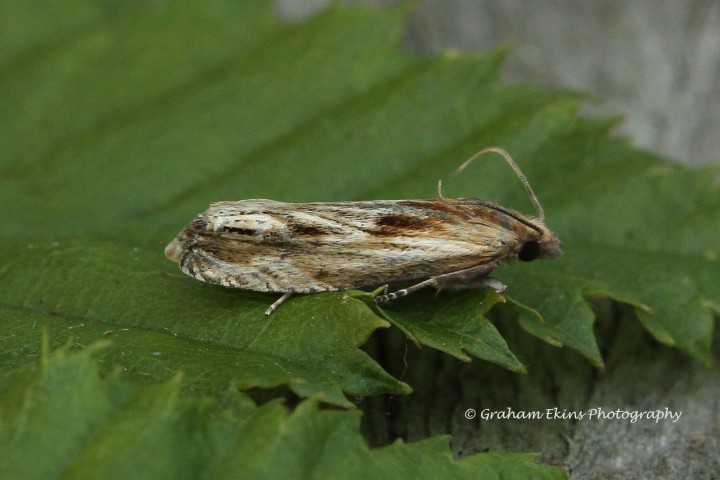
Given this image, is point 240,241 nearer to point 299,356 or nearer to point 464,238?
point 299,356

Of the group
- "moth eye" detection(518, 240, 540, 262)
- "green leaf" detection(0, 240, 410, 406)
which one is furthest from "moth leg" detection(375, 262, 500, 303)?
"green leaf" detection(0, 240, 410, 406)

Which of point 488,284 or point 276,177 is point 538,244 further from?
point 276,177

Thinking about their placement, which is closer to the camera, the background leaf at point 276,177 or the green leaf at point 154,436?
the green leaf at point 154,436

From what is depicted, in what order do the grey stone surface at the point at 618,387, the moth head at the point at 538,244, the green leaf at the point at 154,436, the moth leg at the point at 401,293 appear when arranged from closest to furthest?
the green leaf at the point at 154,436, the grey stone surface at the point at 618,387, the moth leg at the point at 401,293, the moth head at the point at 538,244

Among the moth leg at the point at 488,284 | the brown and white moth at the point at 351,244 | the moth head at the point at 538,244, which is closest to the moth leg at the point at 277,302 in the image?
the brown and white moth at the point at 351,244

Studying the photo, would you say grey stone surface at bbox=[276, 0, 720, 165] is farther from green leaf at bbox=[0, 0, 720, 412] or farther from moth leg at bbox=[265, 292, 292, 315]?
moth leg at bbox=[265, 292, 292, 315]

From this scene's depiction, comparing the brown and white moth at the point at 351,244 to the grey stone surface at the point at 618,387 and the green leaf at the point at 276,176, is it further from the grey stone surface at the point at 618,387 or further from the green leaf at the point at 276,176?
the grey stone surface at the point at 618,387
